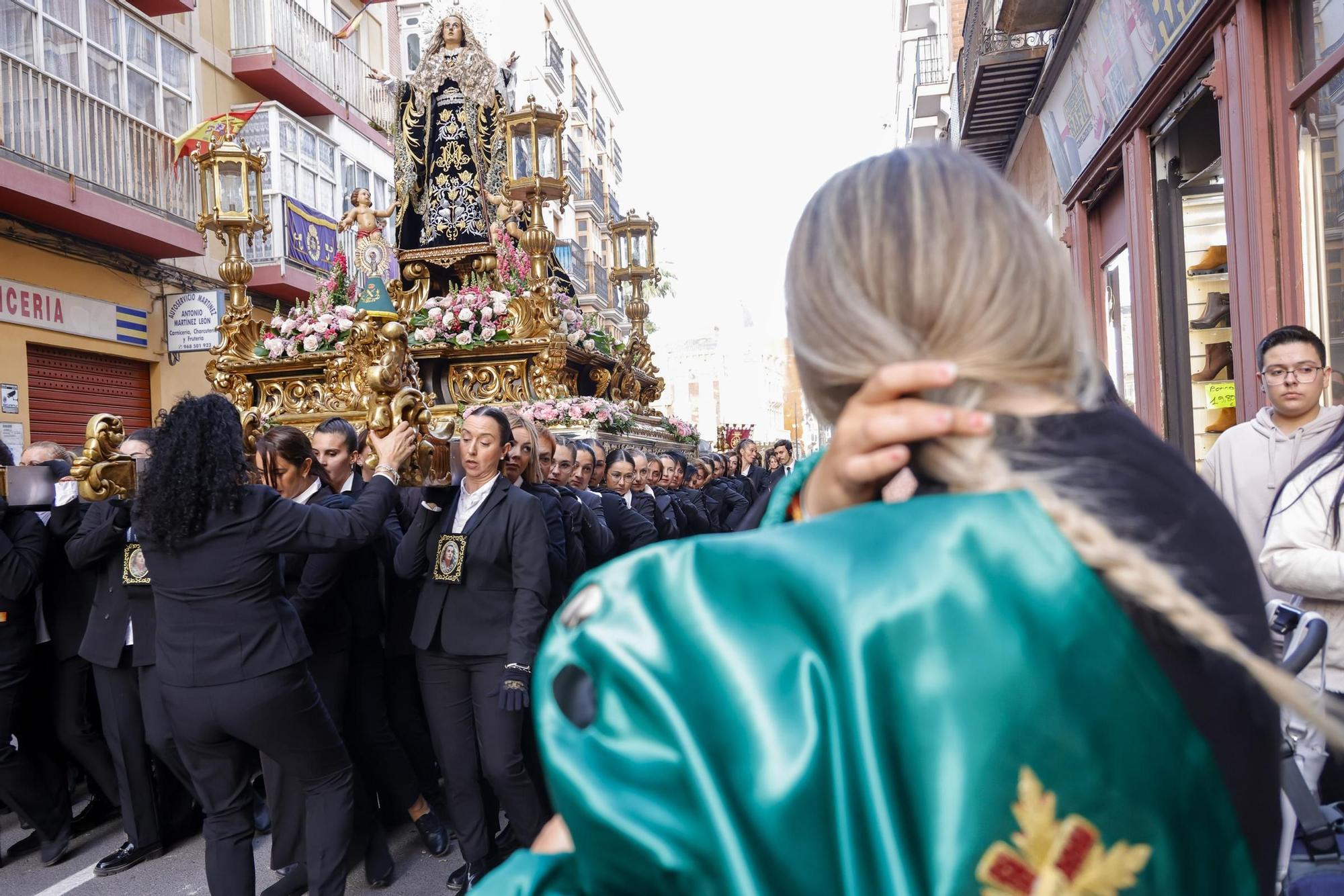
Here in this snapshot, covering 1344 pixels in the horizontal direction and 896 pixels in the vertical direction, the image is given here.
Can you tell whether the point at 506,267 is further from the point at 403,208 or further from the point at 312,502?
the point at 312,502

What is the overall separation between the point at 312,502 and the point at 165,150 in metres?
12.3

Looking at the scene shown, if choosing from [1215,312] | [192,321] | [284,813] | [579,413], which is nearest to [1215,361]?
[1215,312]

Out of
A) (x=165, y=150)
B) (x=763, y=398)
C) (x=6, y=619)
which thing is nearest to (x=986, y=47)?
(x=6, y=619)

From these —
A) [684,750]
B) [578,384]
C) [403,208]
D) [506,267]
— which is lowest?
[684,750]

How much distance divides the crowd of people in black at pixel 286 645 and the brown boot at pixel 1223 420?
4342 mm

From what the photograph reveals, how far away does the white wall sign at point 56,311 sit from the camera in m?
11.9

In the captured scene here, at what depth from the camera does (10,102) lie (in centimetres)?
1150

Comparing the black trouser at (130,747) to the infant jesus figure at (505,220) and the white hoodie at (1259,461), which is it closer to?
the white hoodie at (1259,461)

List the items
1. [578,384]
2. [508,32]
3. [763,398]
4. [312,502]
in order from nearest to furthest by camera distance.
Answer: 1. [312,502]
2. [578,384]
3. [508,32]
4. [763,398]

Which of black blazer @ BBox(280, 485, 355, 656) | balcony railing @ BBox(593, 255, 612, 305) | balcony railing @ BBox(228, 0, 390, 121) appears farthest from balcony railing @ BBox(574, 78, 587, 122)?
black blazer @ BBox(280, 485, 355, 656)

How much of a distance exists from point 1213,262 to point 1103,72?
2.36 metres

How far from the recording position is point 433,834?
498cm

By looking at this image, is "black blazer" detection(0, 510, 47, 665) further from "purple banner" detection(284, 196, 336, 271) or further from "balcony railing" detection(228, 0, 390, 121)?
"balcony railing" detection(228, 0, 390, 121)

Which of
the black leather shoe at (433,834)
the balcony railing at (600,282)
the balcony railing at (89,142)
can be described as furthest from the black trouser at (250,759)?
the balcony railing at (600,282)
